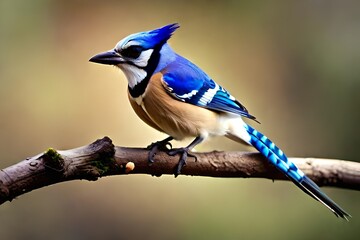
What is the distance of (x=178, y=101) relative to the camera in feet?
5.27

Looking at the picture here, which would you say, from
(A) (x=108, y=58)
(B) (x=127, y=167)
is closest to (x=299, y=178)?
(B) (x=127, y=167)

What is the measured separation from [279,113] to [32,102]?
3.67 ft

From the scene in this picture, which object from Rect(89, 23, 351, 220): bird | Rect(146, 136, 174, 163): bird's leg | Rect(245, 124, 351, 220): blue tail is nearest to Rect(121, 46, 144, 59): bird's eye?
Rect(89, 23, 351, 220): bird

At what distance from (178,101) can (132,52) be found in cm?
18

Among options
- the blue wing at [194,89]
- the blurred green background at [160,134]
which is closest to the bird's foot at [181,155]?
the blue wing at [194,89]

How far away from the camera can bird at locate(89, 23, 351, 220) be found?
152 centimetres

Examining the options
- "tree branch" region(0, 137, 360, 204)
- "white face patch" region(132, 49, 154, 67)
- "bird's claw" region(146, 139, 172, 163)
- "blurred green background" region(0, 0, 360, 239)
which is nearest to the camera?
"tree branch" region(0, 137, 360, 204)

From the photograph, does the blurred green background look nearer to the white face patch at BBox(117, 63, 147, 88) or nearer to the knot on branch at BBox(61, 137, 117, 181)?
the white face patch at BBox(117, 63, 147, 88)

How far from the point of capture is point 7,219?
248 cm

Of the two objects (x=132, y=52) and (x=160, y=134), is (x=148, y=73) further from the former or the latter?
(x=160, y=134)

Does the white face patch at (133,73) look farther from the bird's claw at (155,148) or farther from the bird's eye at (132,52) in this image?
the bird's claw at (155,148)

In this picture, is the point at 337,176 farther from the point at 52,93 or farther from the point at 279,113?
the point at 52,93

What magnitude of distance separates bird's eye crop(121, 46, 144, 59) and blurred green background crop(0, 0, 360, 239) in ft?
3.10

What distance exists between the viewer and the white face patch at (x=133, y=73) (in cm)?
156
